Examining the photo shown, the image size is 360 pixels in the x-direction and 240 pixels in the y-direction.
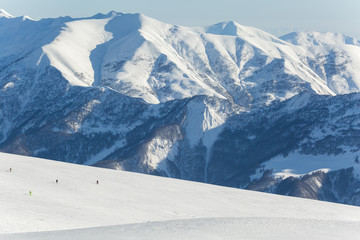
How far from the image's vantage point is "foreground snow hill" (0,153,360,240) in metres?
89.8

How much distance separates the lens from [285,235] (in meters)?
88.8

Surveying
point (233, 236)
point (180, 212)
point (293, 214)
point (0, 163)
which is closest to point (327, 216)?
point (293, 214)

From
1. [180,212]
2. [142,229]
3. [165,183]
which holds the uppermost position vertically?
[142,229]

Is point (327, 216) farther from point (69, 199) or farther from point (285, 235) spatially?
point (69, 199)

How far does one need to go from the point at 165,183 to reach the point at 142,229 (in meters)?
44.8

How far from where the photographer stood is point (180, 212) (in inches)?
4397

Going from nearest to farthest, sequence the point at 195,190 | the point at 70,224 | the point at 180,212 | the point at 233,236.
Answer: the point at 233,236 → the point at 70,224 → the point at 180,212 → the point at 195,190

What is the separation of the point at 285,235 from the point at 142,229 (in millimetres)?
19342

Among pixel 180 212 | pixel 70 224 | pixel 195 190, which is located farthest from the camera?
pixel 195 190

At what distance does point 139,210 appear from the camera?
110312 mm

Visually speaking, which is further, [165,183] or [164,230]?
[165,183]

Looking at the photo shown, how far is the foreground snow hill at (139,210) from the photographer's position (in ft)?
295

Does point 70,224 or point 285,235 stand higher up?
point 285,235

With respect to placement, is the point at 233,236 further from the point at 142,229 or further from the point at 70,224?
the point at 70,224
